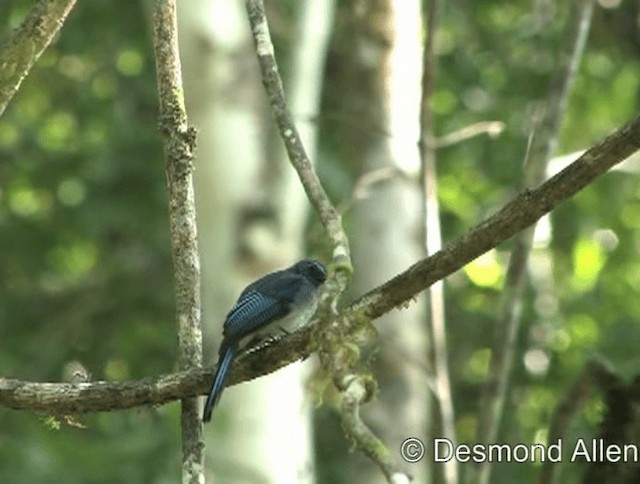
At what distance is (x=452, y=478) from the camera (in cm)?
699

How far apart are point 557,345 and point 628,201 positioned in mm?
1223

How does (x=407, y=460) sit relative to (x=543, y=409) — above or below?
below

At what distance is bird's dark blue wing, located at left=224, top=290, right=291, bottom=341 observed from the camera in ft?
16.3

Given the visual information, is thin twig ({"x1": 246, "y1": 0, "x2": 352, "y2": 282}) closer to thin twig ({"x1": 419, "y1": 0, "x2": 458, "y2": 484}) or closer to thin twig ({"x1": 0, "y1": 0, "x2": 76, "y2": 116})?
thin twig ({"x1": 0, "y1": 0, "x2": 76, "y2": 116})

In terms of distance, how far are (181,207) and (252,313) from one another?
2.94 ft

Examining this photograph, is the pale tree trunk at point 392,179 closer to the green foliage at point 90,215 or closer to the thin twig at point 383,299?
the green foliage at point 90,215

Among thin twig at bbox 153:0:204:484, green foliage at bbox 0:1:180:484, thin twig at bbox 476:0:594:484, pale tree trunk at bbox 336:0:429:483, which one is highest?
green foliage at bbox 0:1:180:484

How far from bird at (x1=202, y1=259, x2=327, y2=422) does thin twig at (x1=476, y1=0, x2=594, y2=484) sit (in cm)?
148

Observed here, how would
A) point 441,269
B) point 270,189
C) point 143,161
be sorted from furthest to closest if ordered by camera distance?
point 143,161, point 270,189, point 441,269

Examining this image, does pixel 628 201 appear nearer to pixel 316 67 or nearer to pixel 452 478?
pixel 316 67

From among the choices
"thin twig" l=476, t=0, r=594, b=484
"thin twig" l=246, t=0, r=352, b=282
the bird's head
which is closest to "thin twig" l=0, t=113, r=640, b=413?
"thin twig" l=246, t=0, r=352, b=282

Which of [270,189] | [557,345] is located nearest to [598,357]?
[270,189]

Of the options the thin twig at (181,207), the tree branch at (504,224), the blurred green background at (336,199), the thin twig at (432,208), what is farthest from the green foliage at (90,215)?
the tree branch at (504,224)

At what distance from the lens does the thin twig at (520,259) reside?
22.8 ft
